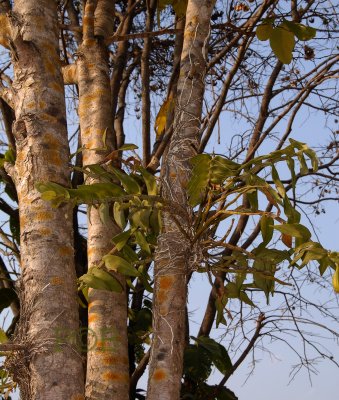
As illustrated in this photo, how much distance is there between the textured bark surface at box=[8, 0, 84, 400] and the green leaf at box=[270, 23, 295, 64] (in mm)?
639

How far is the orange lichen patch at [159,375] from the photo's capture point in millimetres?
1534

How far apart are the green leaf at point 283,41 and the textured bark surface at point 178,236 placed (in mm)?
214

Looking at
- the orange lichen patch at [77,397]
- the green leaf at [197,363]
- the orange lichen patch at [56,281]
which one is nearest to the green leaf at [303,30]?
the orange lichen patch at [56,281]

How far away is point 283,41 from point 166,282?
860 mm

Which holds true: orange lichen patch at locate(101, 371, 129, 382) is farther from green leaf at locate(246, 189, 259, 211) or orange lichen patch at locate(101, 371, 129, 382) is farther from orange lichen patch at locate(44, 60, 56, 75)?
orange lichen patch at locate(44, 60, 56, 75)

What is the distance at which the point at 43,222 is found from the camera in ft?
5.44

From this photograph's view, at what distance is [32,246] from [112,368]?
0.35 metres

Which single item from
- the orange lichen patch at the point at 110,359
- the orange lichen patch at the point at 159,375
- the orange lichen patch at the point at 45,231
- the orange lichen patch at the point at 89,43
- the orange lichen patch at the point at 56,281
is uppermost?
the orange lichen patch at the point at 89,43

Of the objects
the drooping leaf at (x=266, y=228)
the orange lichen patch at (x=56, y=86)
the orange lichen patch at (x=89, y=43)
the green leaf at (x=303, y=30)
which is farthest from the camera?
the orange lichen patch at (x=89, y=43)

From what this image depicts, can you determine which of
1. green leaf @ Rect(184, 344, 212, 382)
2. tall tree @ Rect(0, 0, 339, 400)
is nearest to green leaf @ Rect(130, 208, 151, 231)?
tall tree @ Rect(0, 0, 339, 400)

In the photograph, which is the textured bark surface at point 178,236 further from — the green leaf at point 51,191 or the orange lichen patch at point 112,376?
the green leaf at point 51,191

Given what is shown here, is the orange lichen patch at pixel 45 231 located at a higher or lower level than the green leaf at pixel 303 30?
lower

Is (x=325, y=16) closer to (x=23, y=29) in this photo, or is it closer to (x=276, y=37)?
(x=276, y=37)

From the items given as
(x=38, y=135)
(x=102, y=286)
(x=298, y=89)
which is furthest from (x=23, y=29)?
(x=298, y=89)
